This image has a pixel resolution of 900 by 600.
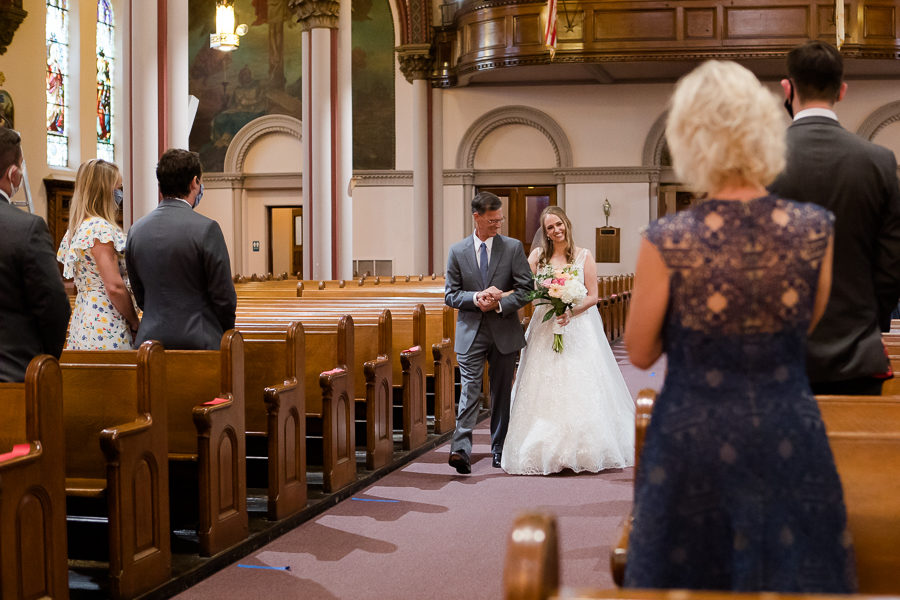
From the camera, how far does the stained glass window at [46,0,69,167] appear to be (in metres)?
17.2

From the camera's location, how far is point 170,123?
9578 mm

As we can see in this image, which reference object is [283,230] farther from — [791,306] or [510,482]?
[791,306]

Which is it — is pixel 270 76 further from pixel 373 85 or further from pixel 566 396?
pixel 566 396

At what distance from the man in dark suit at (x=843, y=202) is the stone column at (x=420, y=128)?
1793 centimetres

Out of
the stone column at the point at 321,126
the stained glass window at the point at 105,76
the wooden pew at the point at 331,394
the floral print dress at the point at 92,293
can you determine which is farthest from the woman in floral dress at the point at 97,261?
the stained glass window at the point at 105,76

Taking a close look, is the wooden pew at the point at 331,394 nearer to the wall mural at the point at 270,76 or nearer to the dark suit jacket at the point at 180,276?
the dark suit jacket at the point at 180,276

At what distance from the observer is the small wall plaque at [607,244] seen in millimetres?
20203

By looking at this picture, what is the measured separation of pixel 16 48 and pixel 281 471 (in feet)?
44.0

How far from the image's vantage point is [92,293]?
457 cm

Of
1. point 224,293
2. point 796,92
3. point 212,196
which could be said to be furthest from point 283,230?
point 796,92

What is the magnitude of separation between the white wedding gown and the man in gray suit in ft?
0.72

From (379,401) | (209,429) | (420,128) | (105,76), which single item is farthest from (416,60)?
(209,429)

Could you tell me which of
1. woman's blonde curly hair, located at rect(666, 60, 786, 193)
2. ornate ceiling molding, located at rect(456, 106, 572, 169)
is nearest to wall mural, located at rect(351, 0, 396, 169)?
ornate ceiling molding, located at rect(456, 106, 572, 169)

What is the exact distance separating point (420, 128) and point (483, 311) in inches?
583
